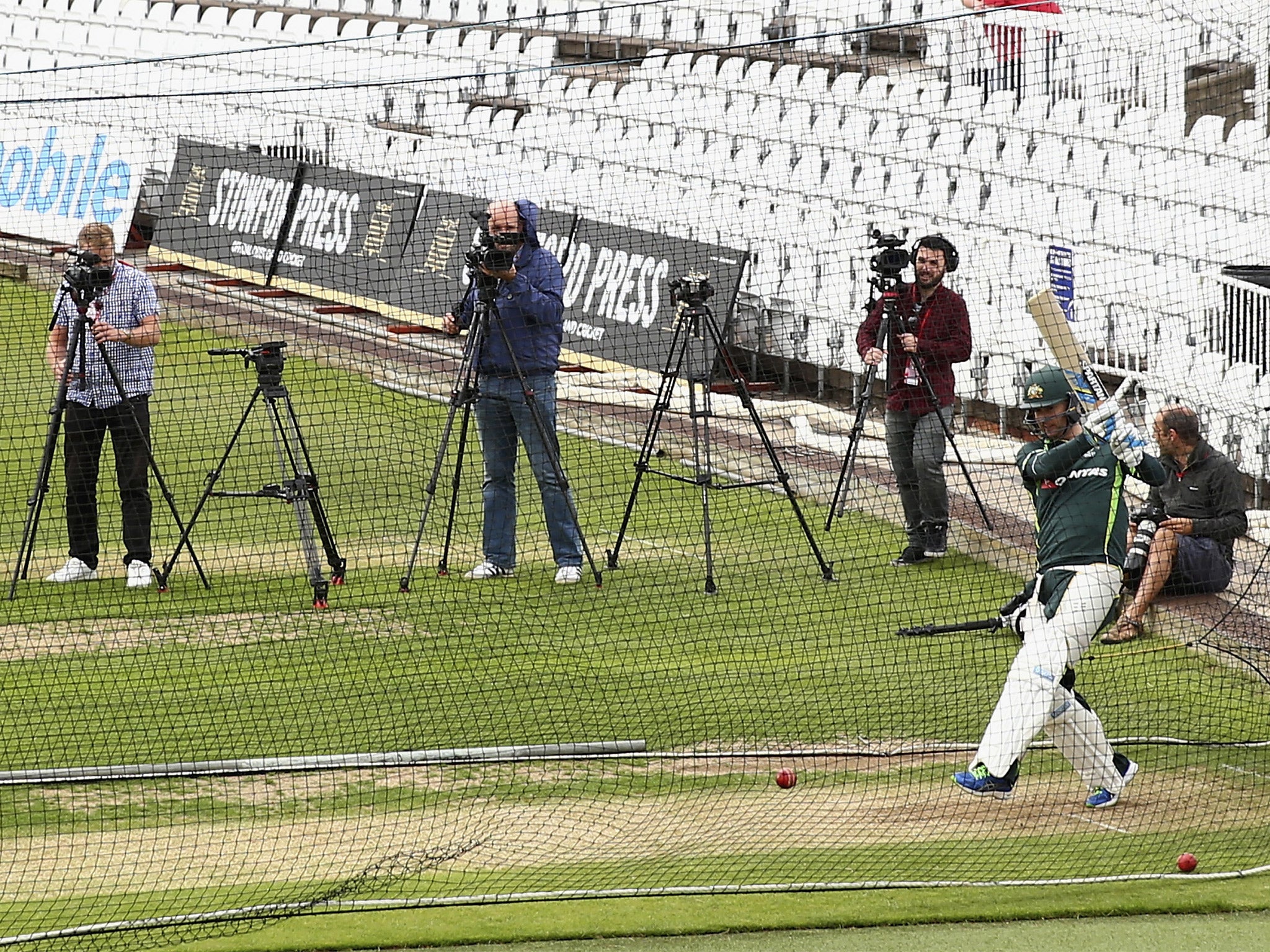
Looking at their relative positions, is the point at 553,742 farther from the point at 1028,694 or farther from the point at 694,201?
the point at 694,201

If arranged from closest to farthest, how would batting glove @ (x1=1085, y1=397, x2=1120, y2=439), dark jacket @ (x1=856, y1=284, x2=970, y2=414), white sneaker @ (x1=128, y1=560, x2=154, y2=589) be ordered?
batting glove @ (x1=1085, y1=397, x2=1120, y2=439), white sneaker @ (x1=128, y1=560, x2=154, y2=589), dark jacket @ (x1=856, y1=284, x2=970, y2=414)

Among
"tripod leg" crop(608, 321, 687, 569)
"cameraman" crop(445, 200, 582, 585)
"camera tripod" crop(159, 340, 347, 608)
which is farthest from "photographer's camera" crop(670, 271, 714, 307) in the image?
"camera tripod" crop(159, 340, 347, 608)

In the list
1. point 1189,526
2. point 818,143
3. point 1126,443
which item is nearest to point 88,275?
point 1126,443

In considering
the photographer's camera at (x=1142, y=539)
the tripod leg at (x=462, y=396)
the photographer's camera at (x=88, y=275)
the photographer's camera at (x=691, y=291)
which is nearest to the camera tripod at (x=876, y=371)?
the photographer's camera at (x=691, y=291)

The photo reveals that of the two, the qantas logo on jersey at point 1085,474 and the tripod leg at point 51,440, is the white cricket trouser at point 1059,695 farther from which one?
the tripod leg at point 51,440

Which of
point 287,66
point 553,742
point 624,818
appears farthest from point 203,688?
point 287,66

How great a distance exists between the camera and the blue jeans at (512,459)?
10570mm

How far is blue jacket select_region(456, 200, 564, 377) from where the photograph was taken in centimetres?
1048

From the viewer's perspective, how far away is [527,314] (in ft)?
34.4

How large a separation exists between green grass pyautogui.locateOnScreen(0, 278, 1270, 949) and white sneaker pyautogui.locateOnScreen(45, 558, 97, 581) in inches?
4.9

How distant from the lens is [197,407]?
579 inches

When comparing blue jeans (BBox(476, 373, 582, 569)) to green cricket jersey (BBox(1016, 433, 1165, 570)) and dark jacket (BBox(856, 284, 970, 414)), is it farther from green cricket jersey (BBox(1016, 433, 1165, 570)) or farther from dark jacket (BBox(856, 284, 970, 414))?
green cricket jersey (BBox(1016, 433, 1165, 570))

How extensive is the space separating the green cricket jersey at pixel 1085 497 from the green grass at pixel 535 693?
1.08 meters

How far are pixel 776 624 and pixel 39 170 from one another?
512 inches
